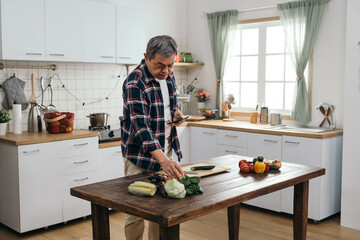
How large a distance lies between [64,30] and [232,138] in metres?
2.13

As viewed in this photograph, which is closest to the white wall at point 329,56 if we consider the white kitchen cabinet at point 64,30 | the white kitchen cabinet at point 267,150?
the white kitchen cabinet at point 267,150

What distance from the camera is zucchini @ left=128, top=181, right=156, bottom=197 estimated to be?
2.16m

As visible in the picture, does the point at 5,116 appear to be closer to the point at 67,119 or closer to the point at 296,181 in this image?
the point at 67,119

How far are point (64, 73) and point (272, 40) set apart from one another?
8.03 feet

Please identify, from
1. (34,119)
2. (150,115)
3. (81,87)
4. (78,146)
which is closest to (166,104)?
(150,115)

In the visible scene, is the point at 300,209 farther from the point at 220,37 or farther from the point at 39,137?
the point at 220,37

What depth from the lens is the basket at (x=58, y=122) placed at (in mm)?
4160

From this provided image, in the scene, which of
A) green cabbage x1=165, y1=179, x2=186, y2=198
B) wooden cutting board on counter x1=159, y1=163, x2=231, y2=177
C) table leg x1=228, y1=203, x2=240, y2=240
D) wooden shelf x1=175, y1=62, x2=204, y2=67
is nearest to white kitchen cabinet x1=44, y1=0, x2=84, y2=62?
wooden shelf x1=175, y1=62, x2=204, y2=67

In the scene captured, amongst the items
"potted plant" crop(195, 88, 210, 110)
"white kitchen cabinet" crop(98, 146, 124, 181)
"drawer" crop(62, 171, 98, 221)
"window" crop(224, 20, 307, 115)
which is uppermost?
"window" crop(224, 20, 307, 115)

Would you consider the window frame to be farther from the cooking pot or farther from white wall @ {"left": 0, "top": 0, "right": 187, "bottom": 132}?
the cooking pot

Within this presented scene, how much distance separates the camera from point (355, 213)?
4.13 meters

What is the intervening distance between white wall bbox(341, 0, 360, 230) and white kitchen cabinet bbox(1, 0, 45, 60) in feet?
9.52

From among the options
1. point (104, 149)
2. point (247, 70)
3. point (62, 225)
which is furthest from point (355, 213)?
point (62, 225)

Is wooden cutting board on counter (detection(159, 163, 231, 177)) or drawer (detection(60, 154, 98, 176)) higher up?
wooden cutting board on counter (detection(159, 163, 231, 177))
